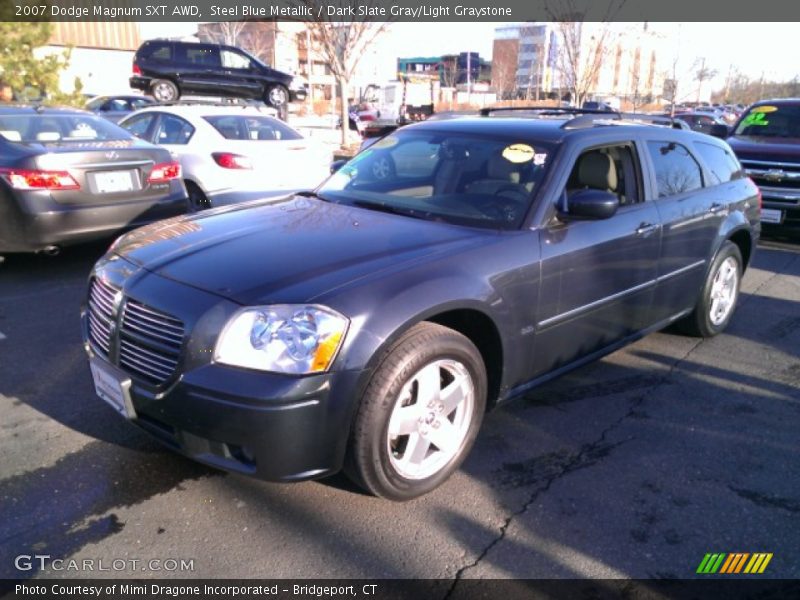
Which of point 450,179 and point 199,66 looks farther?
point 199,66

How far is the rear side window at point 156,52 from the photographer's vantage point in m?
17.8

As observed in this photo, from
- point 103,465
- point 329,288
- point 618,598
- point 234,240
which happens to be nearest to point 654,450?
point 618,598

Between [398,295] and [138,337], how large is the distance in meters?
1.12

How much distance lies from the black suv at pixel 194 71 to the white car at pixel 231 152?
10135 millimetres

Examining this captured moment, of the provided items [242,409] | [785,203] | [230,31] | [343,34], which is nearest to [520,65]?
[230,31]

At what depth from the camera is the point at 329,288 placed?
8.71 feet

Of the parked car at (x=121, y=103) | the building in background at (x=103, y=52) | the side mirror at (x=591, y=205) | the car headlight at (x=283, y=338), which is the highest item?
the building in background at (x=103, y=52)

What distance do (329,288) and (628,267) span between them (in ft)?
7.03

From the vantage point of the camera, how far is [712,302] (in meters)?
5.15

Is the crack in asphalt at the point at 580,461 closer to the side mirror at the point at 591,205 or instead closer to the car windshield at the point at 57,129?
the side mirror at the point at 591,205

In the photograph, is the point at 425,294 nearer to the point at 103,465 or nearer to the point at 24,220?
the point at 103,465

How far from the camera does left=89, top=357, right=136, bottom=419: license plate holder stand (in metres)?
2.81

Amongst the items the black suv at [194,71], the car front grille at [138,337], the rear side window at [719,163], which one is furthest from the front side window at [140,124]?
the black suv at [194,71]

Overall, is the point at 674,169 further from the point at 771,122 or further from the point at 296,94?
the point at 296,94
